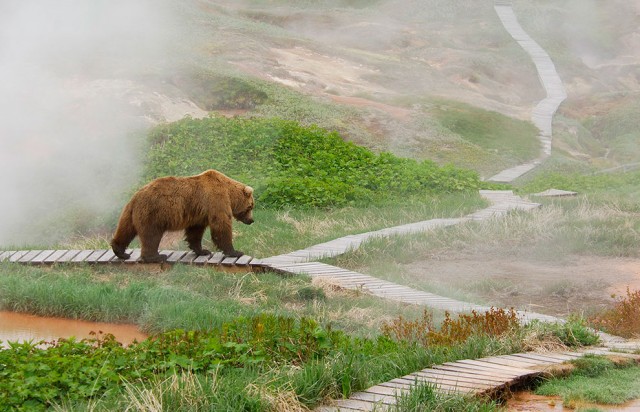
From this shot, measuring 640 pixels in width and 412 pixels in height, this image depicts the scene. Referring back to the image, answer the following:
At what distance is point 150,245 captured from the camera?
1160cm

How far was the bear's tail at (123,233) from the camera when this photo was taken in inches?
460

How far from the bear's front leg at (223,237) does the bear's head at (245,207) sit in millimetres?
636

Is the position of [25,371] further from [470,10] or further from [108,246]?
[470,10]

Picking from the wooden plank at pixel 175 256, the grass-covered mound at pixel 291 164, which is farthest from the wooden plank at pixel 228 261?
the grass-covered mound at pixel 291 164

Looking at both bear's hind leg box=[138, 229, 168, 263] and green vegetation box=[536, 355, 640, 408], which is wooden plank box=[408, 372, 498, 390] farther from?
bear's hind leg box=[138, 229, 168, 263]

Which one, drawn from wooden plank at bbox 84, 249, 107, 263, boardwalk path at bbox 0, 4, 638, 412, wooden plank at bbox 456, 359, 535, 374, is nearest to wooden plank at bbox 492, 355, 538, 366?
boardwalk path at bbox 0, 4, 638, 412

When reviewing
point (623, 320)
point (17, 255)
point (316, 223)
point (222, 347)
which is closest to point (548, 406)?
point (222, 347)

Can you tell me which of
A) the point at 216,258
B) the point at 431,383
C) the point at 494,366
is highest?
the point at 431,383

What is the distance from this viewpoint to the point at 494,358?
7453 millimetres

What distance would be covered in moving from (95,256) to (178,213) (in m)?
1.22

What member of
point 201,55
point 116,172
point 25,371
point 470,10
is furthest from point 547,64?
point 25,371

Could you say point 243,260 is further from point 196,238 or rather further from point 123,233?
point 123,233

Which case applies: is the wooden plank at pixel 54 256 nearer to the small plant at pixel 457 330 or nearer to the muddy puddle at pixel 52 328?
the muddy puddle at pixel 52 328

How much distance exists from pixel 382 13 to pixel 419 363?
47130 millimetres
